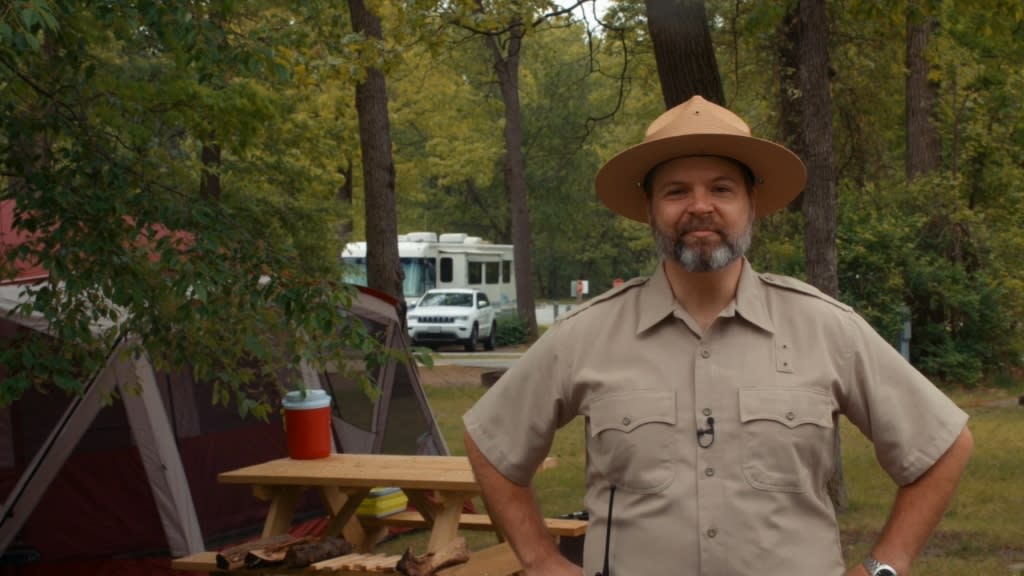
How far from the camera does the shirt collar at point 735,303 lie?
3012mm

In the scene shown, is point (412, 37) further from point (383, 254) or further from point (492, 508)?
point (492, 508)

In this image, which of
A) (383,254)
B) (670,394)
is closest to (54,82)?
(670,394)

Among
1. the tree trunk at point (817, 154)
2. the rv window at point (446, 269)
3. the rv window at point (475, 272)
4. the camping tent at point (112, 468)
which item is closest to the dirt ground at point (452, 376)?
the rv window at point (446, 269)

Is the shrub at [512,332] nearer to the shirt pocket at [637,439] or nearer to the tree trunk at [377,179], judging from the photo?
the tree trunk at [377,179]

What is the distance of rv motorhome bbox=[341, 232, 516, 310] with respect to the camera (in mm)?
35938

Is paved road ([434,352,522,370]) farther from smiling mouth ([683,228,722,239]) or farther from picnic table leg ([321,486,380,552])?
smiling mouth ([683,228,722,239])

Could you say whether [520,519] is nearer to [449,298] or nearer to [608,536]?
[608,536]

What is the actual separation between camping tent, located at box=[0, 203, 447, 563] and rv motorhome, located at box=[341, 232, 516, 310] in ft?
84.4

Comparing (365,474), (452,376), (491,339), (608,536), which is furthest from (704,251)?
(491,339)

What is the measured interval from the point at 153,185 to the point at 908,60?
18.7 meters

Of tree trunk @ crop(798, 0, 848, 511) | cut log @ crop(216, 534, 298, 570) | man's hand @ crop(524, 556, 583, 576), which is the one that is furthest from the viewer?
tree trunk @ crop(798, 0, 848, 511)

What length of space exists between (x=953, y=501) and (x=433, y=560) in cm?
588

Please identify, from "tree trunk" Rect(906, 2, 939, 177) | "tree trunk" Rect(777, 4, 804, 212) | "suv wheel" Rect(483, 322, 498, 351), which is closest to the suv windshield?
"suv wheel" Rect(483, 322, 498, 351)

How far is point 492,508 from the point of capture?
3.25 m
